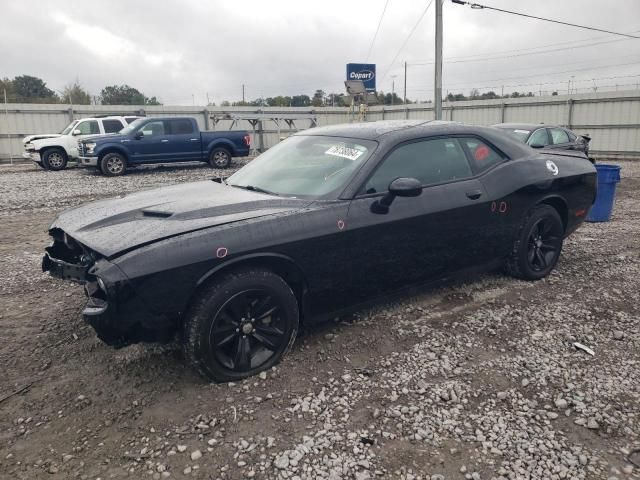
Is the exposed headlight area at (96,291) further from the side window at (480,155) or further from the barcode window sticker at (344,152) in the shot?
the side window at (480,155)

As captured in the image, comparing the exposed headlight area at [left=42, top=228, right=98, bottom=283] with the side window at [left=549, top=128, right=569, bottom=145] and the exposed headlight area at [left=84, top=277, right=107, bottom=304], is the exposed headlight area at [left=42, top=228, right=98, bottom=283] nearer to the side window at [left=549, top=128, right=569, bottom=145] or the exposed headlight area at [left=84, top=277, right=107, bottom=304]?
the exposed headlight area at [left=84, top=277, right=107, bottom=304]

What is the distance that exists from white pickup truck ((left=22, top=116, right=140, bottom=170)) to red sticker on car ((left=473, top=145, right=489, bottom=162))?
46.5 feet

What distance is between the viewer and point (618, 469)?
91.8 inches

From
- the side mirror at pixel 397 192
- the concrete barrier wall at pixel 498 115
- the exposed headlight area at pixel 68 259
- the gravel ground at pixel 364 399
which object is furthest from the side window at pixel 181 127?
the side mirror at pixel 397 192

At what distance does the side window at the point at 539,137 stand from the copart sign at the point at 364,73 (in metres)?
14.6

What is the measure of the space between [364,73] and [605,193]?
1943 cm

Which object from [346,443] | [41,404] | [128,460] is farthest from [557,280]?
[41,404]

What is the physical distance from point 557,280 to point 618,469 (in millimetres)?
2729

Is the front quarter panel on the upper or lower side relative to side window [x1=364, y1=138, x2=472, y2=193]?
lower

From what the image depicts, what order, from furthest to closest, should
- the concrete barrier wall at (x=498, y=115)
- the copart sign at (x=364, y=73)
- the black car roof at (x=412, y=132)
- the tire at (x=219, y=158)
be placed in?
the copart sign at (x=364, y=73) → the concrete barrier wall at (x=498, y=115) → the tire at (x=219, y=158) → the black car roof at (x=412, y=132)

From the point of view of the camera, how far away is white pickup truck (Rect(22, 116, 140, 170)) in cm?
1550

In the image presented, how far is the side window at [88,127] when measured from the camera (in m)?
15.7

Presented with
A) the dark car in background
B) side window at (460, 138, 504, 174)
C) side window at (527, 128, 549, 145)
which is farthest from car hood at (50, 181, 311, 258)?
side window at (527, 128, 549, 145)

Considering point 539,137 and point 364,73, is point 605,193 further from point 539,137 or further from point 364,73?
point 364,73
